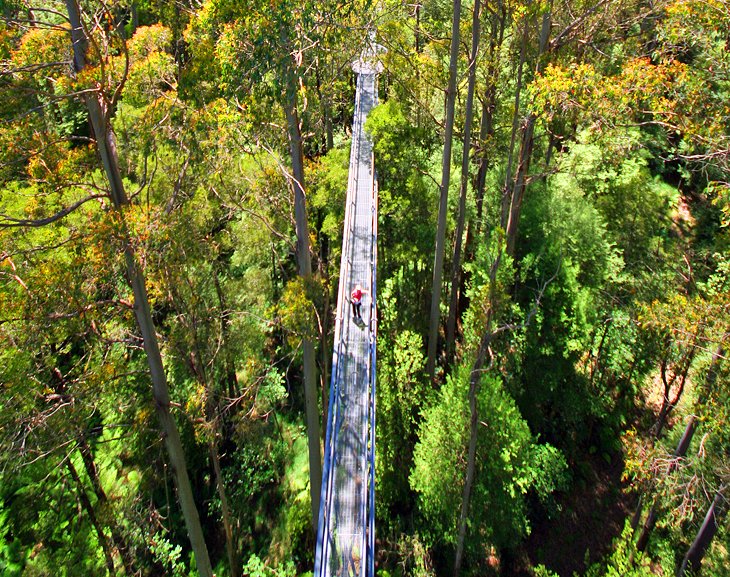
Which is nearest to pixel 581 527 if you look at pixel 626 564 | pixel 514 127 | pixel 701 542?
pixel 626 564

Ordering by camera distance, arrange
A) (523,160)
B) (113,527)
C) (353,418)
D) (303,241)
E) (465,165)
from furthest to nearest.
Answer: (465,165)
(523,160)
(113,527)
(353,418)
(303,241)

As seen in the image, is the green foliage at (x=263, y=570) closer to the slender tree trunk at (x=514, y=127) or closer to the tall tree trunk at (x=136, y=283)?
the tall tree trunk at (x=136, y=283)

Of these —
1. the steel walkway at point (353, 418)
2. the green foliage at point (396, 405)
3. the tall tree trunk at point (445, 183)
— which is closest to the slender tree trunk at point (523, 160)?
the tall tree trunk at point (445, 183)

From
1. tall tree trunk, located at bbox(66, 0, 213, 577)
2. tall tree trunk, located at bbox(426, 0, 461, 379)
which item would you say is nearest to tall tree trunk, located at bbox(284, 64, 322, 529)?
tall tree trunk, located at bbox(66, 0, 213, 577)

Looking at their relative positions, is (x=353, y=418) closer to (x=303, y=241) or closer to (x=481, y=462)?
(x=481, y=462)

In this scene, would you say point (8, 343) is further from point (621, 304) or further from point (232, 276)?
point (621, 304)

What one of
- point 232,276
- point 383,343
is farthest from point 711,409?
point 232,276

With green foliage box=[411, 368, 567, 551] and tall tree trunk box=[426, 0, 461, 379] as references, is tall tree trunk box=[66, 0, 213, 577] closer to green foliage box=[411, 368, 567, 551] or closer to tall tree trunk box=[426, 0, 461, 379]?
green foliage box=[411, 368, 567, 551]
